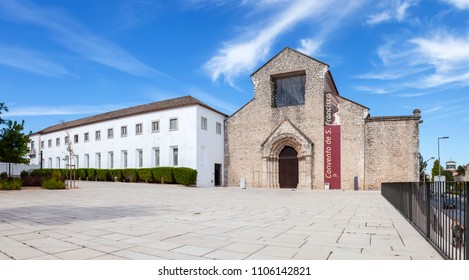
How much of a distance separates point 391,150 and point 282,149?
883 cm

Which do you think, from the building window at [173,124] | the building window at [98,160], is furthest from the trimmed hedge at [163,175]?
the building window at [98,160]

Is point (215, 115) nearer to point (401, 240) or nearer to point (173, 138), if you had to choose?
point (173, 138)

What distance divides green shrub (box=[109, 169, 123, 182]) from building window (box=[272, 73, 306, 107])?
1729 cm

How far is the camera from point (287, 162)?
2786cm

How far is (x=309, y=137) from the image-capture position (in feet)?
87.0

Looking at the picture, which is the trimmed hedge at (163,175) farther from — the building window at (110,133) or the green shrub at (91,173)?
the green shrub at (91,173)

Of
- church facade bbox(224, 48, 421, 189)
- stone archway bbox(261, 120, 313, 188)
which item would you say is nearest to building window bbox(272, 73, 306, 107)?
church facade bbox(224, 48, 421, 189)

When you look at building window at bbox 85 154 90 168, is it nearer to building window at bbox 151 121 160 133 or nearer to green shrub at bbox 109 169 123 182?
green shrub at bbox 109 169 123 182

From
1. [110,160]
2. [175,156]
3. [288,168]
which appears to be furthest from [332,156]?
[110,160]

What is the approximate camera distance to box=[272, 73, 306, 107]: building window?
27.8 metres

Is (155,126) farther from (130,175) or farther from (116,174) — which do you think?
(116,174)

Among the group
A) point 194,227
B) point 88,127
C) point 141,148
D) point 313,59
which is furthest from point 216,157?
point 194,227

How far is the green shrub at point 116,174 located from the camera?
3193 cm
